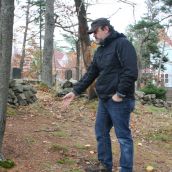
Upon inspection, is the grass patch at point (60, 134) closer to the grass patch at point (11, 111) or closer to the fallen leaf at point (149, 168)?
the grass patch at point (11, 111)

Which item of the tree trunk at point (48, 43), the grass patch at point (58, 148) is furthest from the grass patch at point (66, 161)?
the tree trunk at point (48, 43)

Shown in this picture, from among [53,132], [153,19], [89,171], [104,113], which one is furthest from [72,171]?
[153,19]

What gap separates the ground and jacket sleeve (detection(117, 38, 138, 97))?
1491mm

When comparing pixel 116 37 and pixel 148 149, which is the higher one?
pixel 116 37

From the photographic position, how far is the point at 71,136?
781 centimetres

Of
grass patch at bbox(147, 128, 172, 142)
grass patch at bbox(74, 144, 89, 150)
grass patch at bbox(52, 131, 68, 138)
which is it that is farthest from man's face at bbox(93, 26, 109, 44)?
grass patch at bbox(147, 128, 172, 142)

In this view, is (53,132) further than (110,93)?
Yes

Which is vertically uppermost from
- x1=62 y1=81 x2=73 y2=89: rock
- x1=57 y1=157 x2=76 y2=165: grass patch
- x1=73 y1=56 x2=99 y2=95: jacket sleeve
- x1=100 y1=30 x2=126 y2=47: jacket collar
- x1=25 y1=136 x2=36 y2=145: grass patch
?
x1=100 y1=30 x2=126 y2=47: jacket collar

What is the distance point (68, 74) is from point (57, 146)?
17.2 meters

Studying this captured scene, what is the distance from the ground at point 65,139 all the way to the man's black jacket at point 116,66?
4.48 feet

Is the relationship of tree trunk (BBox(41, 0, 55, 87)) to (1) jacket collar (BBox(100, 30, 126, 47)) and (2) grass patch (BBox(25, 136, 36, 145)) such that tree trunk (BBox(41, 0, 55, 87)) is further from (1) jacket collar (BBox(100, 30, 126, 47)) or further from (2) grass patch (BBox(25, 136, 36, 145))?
(1) jacket collar (BBox(100, 30, 126, 47))

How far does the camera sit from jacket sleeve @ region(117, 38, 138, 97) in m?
4.92

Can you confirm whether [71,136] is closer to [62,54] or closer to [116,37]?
[116,37]

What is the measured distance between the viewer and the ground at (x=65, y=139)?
6021mm
